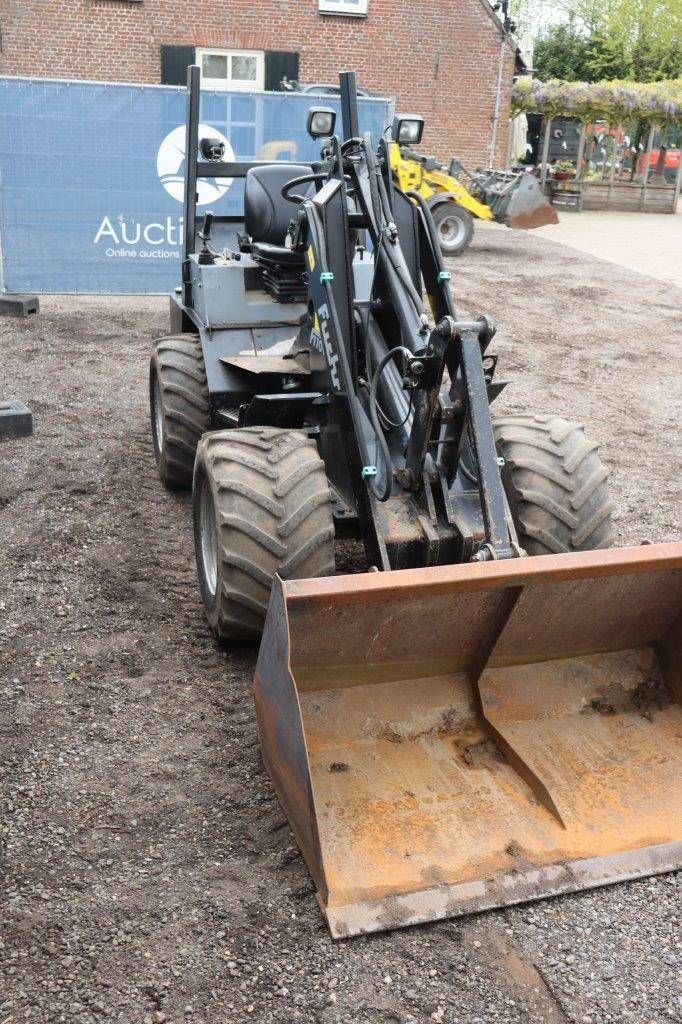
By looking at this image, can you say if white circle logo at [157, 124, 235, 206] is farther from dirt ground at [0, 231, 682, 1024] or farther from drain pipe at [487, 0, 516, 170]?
drain pipe at [487, 0, 516, 170]

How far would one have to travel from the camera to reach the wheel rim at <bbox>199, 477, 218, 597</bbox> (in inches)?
165

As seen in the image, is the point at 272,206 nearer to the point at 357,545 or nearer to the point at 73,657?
the point at 357,545

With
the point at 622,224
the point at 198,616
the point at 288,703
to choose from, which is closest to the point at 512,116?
the point at 622,224

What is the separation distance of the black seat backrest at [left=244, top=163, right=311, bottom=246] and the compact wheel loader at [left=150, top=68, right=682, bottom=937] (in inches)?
37.0

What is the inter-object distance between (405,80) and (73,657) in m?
17.9

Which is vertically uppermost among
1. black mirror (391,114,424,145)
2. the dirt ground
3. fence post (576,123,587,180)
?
fence post (576,123,587,180)

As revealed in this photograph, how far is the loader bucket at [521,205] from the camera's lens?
Answer: 52.7ft

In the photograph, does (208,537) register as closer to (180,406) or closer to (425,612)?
(425,612)

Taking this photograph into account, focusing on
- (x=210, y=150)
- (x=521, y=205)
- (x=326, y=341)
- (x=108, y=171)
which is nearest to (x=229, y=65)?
(x=521, y=205)

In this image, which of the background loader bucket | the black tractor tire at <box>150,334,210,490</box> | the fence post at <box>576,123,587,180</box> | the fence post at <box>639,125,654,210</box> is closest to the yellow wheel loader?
the fence post at <box>576,123,587,180</box>

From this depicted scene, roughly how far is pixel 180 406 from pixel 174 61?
48.4 ft

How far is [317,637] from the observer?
10.8 feet

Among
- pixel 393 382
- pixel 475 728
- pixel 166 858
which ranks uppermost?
pixel 393 382

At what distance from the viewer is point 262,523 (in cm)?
377
